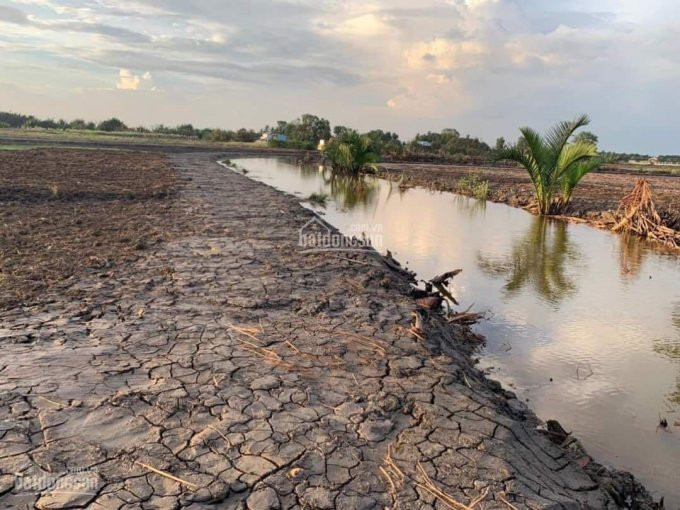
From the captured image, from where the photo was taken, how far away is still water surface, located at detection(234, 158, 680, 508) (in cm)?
405

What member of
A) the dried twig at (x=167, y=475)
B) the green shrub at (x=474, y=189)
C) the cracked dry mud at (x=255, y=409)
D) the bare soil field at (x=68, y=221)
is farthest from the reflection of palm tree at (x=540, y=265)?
the green shrub at (x=474, y=189)

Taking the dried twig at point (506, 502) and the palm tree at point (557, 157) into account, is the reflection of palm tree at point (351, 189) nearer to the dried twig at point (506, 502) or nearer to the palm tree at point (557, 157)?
the palm tree at point (557, 157)

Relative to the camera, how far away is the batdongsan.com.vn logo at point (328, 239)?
848 cm

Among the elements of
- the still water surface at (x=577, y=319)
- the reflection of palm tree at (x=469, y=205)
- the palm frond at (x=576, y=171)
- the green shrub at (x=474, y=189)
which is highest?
the palm frond at (x=576, y=171)

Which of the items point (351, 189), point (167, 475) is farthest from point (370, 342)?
point (351, 189)

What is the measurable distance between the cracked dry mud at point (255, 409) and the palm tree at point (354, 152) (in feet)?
69.0

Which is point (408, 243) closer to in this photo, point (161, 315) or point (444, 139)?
point (161, 315)

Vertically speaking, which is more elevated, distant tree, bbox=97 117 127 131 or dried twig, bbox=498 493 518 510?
distant tree, bbox=97 117 127 131

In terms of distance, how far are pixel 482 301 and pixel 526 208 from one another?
11.2 metres

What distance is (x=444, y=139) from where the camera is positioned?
70.6 meters

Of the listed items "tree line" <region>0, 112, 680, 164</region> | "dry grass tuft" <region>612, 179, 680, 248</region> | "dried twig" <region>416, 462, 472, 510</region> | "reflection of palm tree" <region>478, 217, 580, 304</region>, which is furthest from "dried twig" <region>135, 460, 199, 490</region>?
"tree line" <region>0, 112, 680, 164</region>

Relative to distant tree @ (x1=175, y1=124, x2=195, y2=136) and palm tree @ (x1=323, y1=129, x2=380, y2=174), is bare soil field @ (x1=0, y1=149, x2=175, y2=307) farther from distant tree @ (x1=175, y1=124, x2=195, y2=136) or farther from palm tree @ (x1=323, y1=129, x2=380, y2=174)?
distant tree @ (x1=175, y1=124, x2=195, y2=136)

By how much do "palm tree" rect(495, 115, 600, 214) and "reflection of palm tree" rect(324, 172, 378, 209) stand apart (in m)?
5.08

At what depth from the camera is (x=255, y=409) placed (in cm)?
336
